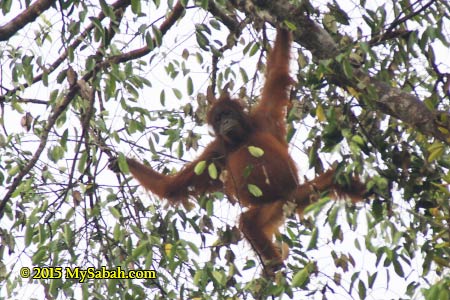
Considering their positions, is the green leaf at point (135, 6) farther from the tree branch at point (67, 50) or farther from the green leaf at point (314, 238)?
the green leaf at point (314, 238)

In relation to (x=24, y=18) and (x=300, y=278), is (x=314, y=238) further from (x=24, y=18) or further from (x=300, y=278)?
(x=24, y=18)

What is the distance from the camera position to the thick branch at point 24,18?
544cm

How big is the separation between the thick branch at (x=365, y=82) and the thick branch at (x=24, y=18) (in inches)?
62.9

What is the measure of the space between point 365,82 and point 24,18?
278 cm

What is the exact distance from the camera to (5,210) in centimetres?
523

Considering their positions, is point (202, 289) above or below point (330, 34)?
below

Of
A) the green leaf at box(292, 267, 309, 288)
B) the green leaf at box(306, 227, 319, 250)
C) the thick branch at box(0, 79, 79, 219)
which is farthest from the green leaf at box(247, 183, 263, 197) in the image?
the thick branch at box(0, 79, 79, 219)

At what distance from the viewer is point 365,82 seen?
4121 mm

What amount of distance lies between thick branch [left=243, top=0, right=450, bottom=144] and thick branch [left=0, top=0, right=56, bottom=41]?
5.24ft

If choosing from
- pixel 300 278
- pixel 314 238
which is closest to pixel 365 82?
pixel 314 238

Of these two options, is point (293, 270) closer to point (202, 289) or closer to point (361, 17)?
point (202, 289)

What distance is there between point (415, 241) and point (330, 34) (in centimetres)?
167

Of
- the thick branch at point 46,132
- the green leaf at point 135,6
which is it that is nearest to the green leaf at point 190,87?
the thick branch at point 46,132

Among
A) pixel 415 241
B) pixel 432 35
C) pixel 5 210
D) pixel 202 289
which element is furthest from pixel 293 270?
pixel 5 210
